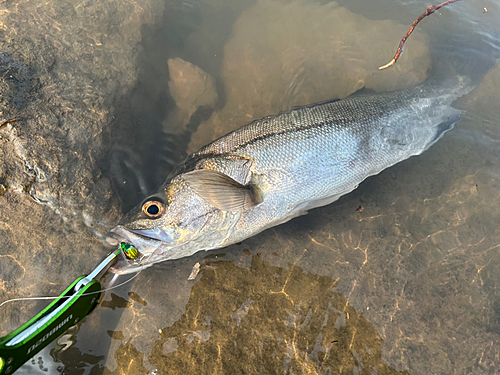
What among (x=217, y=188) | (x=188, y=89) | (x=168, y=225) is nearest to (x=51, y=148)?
Result: (x=168, y=225)

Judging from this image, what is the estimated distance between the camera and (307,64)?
13.9 feet

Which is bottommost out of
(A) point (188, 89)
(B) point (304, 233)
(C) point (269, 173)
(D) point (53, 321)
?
(B) point (304, 233)

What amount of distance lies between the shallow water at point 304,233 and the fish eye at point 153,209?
0.78 meters

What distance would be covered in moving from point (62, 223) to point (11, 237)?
465 millimetres

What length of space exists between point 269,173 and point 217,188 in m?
0.61

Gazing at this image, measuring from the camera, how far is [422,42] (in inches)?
168

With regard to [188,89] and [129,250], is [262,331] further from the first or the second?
[188,89]

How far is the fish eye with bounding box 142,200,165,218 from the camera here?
8.83ft

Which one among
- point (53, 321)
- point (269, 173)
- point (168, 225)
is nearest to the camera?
point (53, 321)

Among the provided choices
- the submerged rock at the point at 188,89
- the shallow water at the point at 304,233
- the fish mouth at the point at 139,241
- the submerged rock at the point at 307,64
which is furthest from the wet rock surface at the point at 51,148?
the submerged rock at the point at 307,64

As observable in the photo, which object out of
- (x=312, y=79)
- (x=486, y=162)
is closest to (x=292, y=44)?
(x=312, y=79)

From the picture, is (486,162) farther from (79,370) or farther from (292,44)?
(79,370)

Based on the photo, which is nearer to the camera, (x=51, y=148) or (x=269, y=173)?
(x=51, y=148)

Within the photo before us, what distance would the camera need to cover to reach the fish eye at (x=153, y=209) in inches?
106
